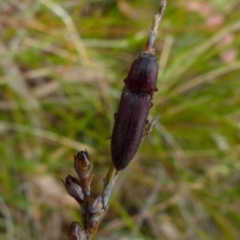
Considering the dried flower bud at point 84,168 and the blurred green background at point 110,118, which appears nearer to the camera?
the dried flower bud at point 84,168

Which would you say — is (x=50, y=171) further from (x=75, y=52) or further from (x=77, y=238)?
(x=77, y=238)

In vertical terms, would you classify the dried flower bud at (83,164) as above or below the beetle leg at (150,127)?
below

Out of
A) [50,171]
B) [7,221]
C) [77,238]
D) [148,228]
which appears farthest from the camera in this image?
[148,228]

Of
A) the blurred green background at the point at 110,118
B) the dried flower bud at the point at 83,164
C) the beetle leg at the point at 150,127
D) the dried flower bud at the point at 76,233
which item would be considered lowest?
the dried flower bud at the point at 76,233

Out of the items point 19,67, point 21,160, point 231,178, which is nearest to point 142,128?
point 21,160

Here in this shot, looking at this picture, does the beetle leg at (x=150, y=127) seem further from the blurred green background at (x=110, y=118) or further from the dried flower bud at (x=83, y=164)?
the blurred green background at (x=110, y=118)

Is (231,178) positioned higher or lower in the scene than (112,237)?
higher

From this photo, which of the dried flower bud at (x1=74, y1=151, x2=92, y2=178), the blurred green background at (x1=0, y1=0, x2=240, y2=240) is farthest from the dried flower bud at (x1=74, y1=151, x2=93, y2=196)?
the blurred green background at (x1=0, y1=0, x2=240, y2=240)

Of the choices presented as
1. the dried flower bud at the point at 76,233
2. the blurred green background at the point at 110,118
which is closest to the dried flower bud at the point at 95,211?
the dried flower bud at the point at 76,233
